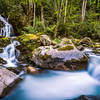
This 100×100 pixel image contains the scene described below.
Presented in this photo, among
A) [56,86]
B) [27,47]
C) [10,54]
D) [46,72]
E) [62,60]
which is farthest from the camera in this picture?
[27,47]

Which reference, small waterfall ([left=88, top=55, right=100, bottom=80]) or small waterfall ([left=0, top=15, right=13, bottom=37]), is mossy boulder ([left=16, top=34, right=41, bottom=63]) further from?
small waterfall ([left=88, top=55, right=100, bottom=80])

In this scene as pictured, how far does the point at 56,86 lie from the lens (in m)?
3.88

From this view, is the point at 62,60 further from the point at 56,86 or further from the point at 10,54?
the point at 10,54

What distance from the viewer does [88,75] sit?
15.6ft

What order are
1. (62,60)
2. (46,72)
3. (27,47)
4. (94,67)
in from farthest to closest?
1. (27,47)
2. (94,67)
3. (46,72)
4. (62,60)

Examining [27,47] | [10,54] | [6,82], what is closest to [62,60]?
[6,82]

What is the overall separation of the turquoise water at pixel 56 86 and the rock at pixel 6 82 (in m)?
0.17

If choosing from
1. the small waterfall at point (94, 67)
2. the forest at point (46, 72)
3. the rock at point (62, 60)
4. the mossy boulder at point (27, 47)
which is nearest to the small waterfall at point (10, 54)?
the forest at point (46, 72)

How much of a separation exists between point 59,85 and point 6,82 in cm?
201

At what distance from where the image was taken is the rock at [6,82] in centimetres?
312

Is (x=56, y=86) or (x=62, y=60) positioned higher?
(x=62, y=60)

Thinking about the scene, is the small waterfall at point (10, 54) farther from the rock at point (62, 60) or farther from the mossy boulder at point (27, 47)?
the rock at point (62, 60)

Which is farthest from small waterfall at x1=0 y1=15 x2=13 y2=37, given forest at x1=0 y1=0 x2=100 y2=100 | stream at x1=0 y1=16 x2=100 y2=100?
stream at x1=0 y1=16 x2=100 y2=100

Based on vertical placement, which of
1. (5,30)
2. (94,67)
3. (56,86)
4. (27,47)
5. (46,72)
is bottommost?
(56,86)
